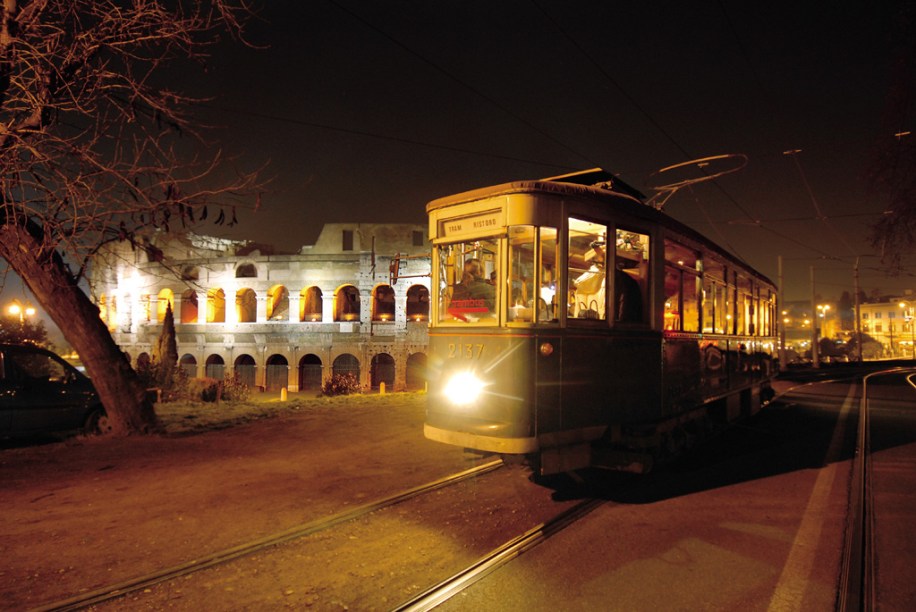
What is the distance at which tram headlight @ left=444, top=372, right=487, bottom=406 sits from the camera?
583cm

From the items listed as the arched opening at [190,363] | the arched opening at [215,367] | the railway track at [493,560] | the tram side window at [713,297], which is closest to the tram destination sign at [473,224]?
the railway track at [493,560]

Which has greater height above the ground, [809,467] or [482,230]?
[482,230]

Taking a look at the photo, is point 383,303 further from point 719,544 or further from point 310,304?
point 719,544

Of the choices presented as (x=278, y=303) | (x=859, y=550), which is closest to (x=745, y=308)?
(x=859, y=550)

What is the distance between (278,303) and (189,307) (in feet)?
22.5

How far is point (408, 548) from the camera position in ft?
15.6

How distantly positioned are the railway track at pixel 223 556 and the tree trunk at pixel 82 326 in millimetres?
5965

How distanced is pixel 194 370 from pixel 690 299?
34.5m

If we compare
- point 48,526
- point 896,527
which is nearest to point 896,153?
point 896,527

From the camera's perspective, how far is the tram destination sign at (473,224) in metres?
5.79

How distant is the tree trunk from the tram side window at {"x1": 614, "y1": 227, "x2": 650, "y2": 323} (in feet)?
26.9

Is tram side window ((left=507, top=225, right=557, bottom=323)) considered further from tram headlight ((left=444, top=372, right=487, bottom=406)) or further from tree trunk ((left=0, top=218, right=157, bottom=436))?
tree trunk ((left=0, top=218, right=157, bottom=436))

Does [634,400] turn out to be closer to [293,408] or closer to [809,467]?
[809,467]

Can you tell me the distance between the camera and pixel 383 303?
110 ft
